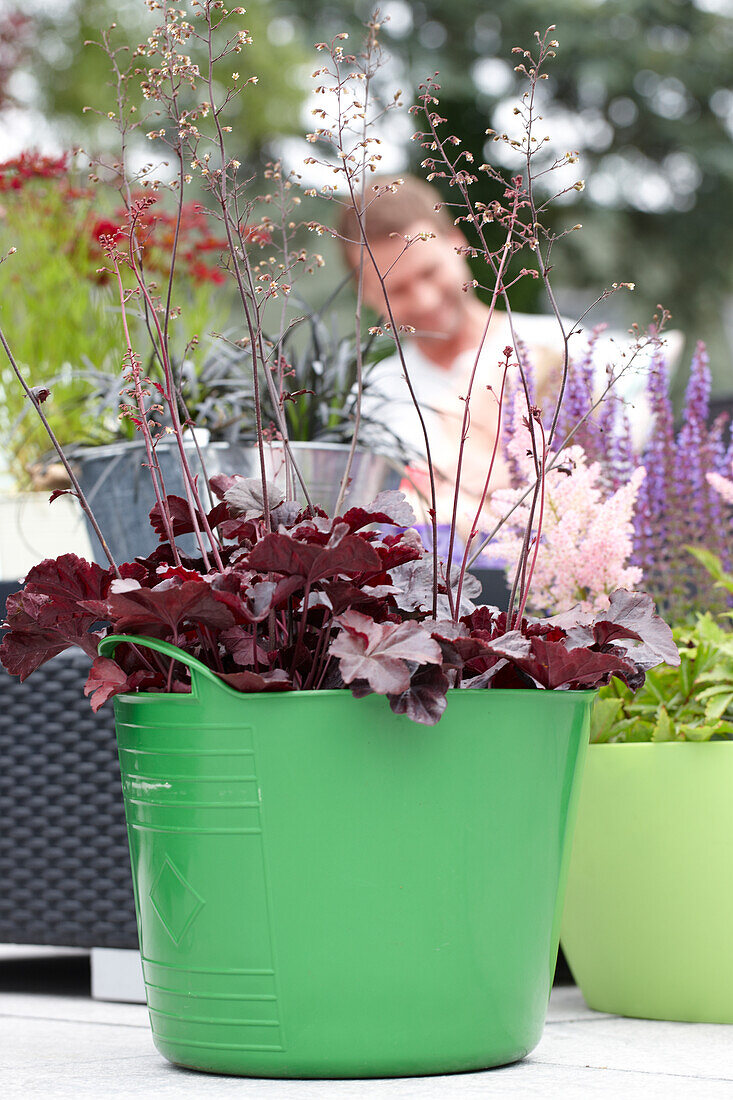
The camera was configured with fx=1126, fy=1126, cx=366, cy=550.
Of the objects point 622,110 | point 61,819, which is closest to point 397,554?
point 61,819

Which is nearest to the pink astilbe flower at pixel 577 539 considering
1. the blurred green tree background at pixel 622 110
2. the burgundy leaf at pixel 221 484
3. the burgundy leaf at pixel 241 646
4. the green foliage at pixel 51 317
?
the burgundy leaf at pixel 221 484

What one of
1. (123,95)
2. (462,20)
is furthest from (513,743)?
(462,20)

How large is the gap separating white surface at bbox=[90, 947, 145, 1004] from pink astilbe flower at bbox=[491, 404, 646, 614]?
75 cm

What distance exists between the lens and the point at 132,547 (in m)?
1.60

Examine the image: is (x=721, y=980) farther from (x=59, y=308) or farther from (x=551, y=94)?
(x=551, y=94)

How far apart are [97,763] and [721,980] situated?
832mm

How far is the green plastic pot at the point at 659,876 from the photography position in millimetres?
1274

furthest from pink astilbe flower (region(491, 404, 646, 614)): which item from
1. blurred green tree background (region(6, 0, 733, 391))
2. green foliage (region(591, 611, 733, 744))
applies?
blurred green tree background (region(6, 0, 733, 391))

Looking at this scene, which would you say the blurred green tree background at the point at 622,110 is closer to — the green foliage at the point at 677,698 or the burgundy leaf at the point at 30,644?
the green foliage at the point at 677,698

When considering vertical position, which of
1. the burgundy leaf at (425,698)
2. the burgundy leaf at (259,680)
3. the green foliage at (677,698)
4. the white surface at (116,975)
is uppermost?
the burgundy leaf at (259,680)

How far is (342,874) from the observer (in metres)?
0.96

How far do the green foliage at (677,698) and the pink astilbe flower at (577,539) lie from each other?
0.13m

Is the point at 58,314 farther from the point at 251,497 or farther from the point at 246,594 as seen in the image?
the point at 246,594

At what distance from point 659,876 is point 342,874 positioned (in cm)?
51
